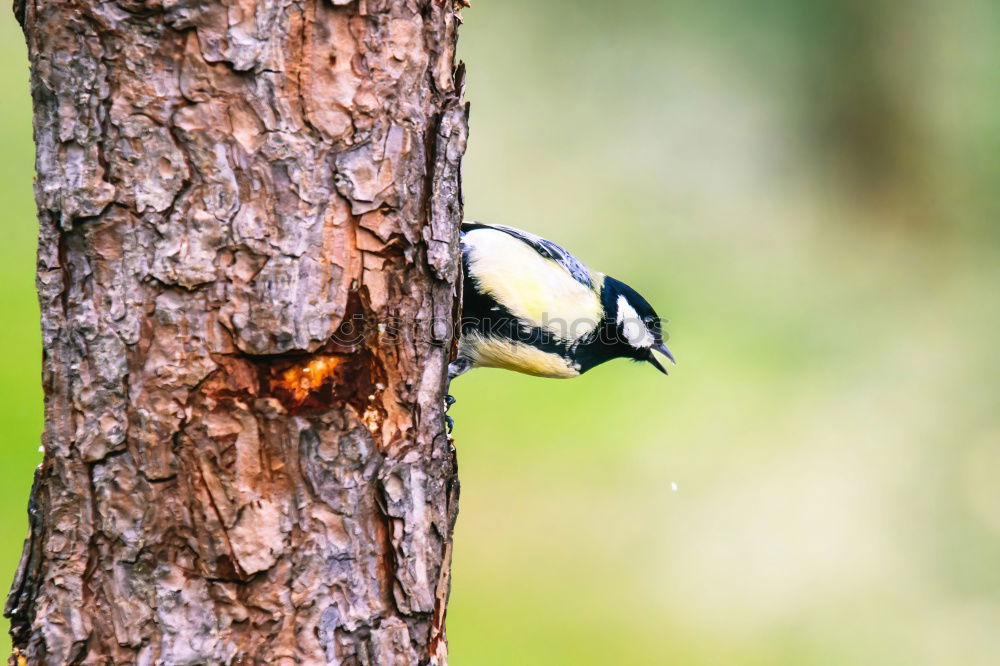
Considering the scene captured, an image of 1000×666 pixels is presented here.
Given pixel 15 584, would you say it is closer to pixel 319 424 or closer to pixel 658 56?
pixel 319 424

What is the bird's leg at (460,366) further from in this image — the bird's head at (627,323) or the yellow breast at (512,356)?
the bird's head at (627,323)

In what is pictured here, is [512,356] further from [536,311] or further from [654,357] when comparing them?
[654,357]

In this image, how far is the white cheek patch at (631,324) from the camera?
223 cm

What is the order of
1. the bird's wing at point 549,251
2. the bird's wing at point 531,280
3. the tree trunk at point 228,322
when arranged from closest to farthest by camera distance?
the tree trunk at point 228,322 < the bird's wing at point 531,280 < the bird's wing at point 549,251

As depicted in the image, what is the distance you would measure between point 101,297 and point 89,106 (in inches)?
8.6

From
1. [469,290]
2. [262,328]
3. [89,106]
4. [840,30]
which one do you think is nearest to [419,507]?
[262,328]

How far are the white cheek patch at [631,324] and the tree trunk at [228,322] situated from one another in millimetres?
1170

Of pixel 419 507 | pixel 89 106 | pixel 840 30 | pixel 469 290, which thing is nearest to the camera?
pixel 89 106

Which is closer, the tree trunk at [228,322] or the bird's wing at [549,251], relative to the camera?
the tree trunk at [228,322]

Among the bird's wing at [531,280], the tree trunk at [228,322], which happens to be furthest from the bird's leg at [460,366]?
the tree trunk at [228,322]

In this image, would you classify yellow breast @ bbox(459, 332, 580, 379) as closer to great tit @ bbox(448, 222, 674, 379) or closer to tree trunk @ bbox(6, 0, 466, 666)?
great tit @ bbox(448, 222, 674, 379)

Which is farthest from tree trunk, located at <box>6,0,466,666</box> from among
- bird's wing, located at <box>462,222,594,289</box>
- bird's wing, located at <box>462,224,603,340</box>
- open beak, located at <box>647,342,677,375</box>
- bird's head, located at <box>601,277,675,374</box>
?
open beak, located at <box>647,342,677,375</box>

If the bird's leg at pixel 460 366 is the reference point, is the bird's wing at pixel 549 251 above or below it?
above

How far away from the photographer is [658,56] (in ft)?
13.8
